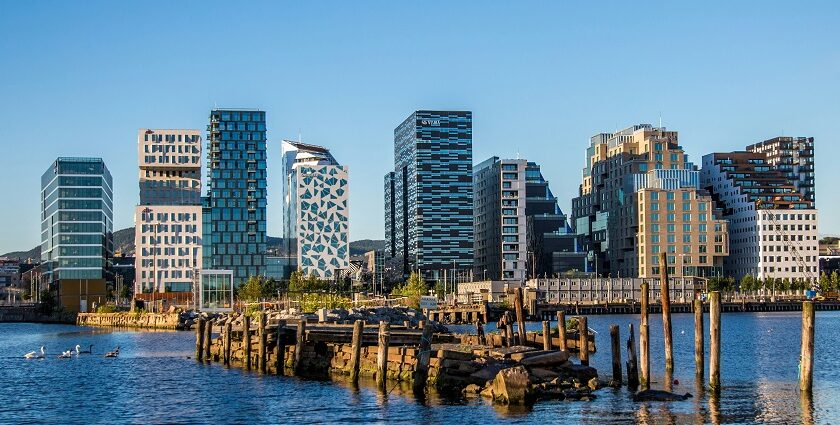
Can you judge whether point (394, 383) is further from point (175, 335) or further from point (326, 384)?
point (175, 335)

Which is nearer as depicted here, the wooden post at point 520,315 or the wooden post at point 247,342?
the wooden post at point 520,315

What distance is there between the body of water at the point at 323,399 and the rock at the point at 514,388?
953 millimetres

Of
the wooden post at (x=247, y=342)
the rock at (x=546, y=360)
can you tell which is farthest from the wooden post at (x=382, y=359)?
the wooden post at (x=247, y=342)

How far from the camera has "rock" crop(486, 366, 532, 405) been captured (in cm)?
5922

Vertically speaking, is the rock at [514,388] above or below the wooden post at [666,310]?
below

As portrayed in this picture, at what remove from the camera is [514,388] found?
2334 inches

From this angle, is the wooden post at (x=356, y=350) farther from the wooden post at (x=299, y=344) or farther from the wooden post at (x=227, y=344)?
the wooden post at (x=227, y=344)

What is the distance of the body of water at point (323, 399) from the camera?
56406mm

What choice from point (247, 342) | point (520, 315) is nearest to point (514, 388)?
point (520, 315)

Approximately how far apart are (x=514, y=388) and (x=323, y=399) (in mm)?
10631

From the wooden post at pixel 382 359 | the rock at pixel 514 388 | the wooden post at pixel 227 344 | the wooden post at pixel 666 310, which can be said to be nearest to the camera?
the rock at pixel 514 388

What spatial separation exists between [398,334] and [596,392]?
72.4 ft

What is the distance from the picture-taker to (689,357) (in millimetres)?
94000

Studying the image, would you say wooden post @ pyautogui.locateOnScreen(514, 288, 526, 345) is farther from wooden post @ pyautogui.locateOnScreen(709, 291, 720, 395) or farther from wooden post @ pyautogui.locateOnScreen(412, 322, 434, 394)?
wooden post @ pyautogui.locateOnScreen(709, 291, 720, 395)
